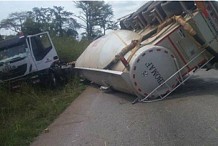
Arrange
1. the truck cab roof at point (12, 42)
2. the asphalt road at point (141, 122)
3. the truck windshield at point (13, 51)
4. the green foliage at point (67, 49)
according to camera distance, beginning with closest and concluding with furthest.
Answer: the asphalt road at point (141, 122) → the truck cab roof at point (12, 42) → the truck windshield at point (13, 51) → the green foliage at point (67, 49)

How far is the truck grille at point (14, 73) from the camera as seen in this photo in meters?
14.7

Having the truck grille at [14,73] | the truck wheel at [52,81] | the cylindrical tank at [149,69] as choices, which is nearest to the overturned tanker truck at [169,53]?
the cylindrical tank at [149,69]

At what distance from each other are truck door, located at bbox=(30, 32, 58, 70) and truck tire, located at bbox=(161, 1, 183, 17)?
243 inches

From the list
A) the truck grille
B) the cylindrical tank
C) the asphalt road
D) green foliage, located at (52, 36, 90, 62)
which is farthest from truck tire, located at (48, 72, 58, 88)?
green foliage, located at (52, 36, 90, 62)

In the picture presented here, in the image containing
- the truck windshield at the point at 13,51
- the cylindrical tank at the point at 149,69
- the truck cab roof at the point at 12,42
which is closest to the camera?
the cylindrical tank at the point at 149,69

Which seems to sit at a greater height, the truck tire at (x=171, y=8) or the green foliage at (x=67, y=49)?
the truck tire at (x=171, y=8)

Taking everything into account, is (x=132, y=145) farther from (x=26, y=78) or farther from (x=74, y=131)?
(x=26, y=78)

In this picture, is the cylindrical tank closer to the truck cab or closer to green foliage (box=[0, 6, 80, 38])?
the truck cab

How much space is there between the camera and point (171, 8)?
10.4 metres

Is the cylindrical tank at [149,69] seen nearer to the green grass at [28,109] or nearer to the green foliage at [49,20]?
the green grass at [28,109]

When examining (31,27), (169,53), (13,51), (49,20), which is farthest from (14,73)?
(49,20)

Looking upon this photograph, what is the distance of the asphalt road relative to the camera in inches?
240

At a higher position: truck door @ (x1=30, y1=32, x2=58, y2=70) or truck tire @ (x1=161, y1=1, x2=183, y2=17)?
truck door @ (x1=30, y1=32, x2=58, y2=70)

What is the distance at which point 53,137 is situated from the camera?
24.5ft
